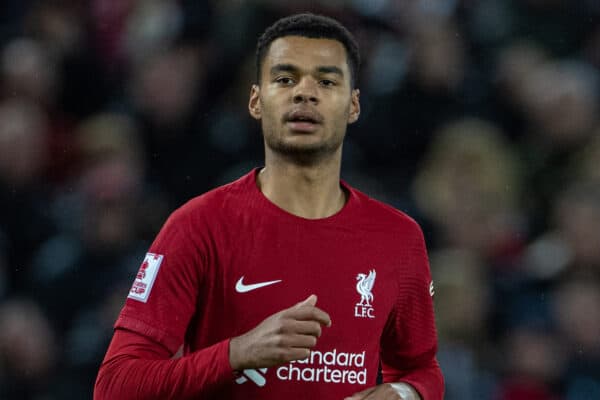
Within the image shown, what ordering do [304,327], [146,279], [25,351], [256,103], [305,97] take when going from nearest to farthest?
[304,327] → [146,279] → [305,97] → [256,103] → [25,351]

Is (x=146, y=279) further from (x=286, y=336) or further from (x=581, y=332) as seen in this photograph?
(x=581, y=332)

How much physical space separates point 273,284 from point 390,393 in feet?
1.47

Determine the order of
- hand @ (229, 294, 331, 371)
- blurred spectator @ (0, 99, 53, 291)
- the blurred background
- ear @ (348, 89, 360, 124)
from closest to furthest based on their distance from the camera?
hand @ (229, 294, 331, 371) < ear @ (348, 89, 360, 124) < the blurred background < blurred spectator @ (0, 99, 53, 291)

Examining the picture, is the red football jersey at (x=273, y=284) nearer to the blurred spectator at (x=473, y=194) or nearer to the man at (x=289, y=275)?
the man at (x=289, y=275)

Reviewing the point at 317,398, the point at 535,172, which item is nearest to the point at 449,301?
the point at 535,172

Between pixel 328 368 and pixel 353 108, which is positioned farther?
pixel 353 108

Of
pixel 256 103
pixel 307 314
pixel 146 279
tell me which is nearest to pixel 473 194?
pixel 256 103

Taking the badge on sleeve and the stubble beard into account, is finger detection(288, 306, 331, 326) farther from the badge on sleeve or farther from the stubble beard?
the stubble beard

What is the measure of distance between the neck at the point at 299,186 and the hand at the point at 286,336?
1.75 feet

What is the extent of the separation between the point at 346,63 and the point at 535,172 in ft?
7.96

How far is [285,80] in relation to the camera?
9.33ft

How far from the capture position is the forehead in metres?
2.83

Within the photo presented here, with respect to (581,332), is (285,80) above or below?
above

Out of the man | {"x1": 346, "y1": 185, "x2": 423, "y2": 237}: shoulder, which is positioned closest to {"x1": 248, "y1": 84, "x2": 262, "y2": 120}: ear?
the man
